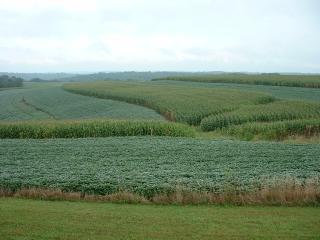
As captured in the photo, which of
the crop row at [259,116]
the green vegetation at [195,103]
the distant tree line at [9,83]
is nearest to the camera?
the crop row at [259,116]

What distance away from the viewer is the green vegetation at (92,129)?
3372 centimetres

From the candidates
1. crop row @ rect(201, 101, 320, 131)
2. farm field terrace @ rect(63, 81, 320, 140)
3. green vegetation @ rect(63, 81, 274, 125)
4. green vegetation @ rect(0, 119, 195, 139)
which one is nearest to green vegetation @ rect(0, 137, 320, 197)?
green vegetation @ rect(0, 119, 195, 139)

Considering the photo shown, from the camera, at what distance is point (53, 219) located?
1259 centimetres

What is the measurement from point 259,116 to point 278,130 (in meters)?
5.63

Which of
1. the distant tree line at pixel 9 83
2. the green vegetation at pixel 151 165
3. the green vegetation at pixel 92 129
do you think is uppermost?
the green vegetation at pixel 151 165

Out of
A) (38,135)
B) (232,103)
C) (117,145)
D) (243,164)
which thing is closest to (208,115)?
(232,103)

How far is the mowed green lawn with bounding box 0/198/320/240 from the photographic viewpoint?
11.3 meters

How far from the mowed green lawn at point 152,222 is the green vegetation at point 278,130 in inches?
781

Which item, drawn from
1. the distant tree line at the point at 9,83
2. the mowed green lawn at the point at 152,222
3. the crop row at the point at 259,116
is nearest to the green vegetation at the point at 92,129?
the crop row at the point at 259,116

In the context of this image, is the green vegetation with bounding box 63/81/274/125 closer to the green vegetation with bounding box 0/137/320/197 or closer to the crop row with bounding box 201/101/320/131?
the crop row with bounding box 201/101/320/131

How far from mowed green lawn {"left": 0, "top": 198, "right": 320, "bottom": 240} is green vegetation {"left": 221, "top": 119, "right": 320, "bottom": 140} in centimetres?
1983

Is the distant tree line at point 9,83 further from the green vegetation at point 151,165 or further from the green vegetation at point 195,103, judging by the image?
the green vegetation at point 151,165

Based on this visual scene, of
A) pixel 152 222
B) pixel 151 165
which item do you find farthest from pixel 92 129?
pixel 152 222

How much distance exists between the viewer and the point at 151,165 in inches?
775
